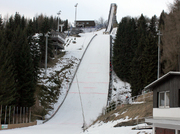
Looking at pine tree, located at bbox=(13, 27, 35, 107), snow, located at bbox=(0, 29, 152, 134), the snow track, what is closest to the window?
snow, located at bbox=(0, 29, 152, 134)

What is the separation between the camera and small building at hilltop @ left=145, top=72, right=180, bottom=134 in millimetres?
10289

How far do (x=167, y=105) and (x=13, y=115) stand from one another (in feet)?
47.1

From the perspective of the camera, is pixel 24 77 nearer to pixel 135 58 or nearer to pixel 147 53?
pixel 147 53

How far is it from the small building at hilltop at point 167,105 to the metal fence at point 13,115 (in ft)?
42.2

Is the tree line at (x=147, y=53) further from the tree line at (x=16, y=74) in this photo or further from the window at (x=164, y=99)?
the window at (x=164, y=99)

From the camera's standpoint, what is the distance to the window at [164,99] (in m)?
11.3

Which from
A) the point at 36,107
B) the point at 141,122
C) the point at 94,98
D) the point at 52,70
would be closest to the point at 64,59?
the point at 52,70

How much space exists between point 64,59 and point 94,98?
14810mm

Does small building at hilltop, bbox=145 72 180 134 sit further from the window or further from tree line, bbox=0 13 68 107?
tree line, bbox=0 13 68 107

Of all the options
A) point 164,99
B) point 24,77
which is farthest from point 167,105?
point 24,77

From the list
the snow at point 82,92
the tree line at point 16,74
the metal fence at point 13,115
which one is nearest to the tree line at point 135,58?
the snow at point 82,92

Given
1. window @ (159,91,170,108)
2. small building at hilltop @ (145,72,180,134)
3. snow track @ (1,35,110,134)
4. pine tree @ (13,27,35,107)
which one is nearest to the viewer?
small building at hilltop @ (145,72,180,134)

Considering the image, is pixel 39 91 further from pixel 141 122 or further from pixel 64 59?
pixel 141 122

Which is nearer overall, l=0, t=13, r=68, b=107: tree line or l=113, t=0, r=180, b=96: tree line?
l=0, t=13, r=68, b=107: tree line
